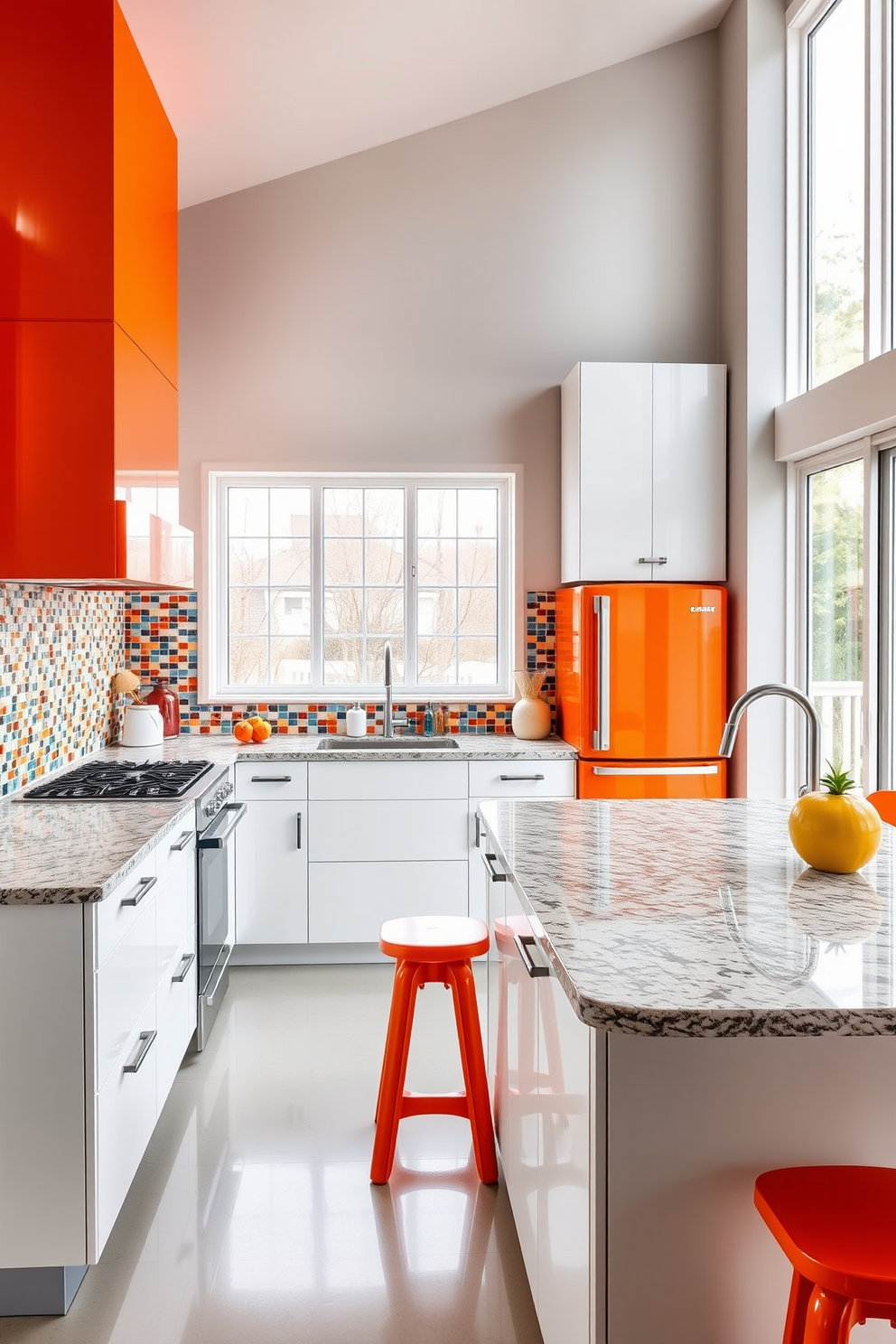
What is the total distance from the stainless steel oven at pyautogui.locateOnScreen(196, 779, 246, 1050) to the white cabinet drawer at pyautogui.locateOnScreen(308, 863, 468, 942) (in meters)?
0.43

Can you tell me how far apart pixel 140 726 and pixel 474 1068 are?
2.25 metres

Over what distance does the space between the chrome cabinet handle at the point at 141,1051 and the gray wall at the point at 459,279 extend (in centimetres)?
279

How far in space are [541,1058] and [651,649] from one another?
265 centimetres

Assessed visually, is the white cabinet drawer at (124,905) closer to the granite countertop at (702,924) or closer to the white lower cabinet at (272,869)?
the granite countertop at (702,924)

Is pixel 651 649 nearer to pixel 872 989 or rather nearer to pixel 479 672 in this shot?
pixel 479 672

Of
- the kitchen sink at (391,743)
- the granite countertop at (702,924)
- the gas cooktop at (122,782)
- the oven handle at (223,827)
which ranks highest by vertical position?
the kitchen sink at (391,743)

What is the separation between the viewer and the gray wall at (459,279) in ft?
15.7

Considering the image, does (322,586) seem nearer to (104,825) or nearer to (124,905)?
(104,825)

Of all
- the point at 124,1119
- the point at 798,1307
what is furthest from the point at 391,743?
the point at 798,1307

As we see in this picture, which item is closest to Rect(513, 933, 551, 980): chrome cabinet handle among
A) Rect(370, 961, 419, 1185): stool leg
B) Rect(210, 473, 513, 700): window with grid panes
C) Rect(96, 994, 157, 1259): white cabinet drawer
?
Rect(370, 961, 419, 1185): stool leg

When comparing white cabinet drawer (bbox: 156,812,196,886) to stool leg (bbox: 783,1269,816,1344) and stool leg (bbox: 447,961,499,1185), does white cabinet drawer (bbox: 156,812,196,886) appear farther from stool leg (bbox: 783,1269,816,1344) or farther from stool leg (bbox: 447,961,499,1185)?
stool leg (bbox: 783,1269,816,1344)

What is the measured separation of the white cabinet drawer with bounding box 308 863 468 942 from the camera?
4.28 metres

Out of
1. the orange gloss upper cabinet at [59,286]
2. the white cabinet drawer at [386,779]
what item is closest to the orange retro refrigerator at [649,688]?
the white cabinet drawer at [386,779]

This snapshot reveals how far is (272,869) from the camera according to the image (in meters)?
4.25
